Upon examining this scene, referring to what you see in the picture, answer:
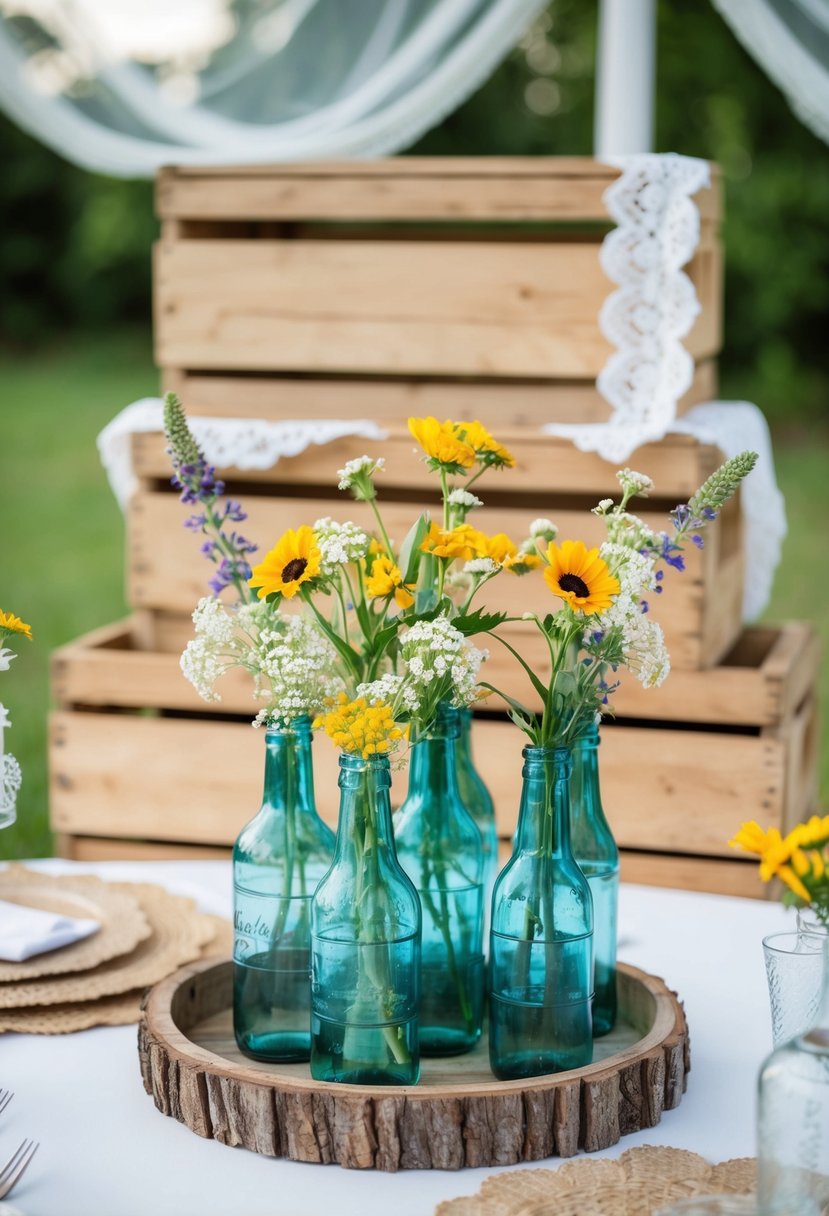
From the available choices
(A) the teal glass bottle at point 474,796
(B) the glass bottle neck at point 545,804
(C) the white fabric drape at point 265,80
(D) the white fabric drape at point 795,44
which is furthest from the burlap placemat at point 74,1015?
(D) the white fabric drape at point 795,44

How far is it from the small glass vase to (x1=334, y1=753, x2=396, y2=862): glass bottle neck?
0.91ft

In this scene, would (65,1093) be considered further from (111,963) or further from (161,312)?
(161,312)

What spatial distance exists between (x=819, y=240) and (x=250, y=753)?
5.81m

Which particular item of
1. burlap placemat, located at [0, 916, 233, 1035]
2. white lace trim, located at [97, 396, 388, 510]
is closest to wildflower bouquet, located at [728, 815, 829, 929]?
burlap placemat, located at [0, 916, 233, 1035]

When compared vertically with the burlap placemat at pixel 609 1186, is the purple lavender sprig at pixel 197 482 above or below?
above

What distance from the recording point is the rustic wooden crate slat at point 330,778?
79.6 inches

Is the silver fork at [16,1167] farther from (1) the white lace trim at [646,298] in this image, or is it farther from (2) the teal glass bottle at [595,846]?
(1) the white lace trim at [646,298]

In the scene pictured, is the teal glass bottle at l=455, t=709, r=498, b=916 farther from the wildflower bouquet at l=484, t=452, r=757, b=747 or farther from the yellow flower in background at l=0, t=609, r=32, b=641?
the yellow flower in background at l=0, t=609, r=32, b=641

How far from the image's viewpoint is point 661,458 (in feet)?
6.56

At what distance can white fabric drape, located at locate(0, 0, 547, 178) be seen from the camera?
7.83ft

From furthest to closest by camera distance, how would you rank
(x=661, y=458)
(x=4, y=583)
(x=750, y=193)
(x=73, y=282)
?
(x=73, y=282) → (x=750, y=193) → (x=4, y=583) → (x=661, y=458)

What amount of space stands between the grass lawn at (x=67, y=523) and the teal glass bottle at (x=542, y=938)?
2274 mm

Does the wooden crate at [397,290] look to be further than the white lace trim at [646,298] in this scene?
Yes

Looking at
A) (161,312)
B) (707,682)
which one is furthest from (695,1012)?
(161,312)
